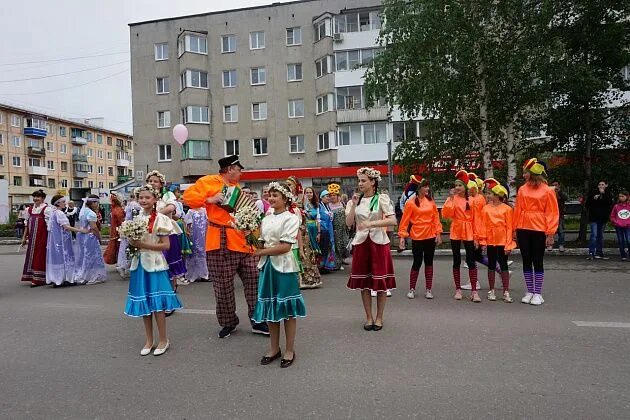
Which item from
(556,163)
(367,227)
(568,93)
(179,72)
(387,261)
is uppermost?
(179,72)

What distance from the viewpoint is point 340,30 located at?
36.0 m

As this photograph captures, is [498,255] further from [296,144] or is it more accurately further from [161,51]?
[161,51]

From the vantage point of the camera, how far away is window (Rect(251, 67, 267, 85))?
38.8 metres

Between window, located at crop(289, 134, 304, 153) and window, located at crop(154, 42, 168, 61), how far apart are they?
13.0 m

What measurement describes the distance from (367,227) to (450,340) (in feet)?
5.13

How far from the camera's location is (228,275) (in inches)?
213

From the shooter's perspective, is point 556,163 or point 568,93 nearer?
point 568,93

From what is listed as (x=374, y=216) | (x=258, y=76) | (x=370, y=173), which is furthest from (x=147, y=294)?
(x=258, y=76)

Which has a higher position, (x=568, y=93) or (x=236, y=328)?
(x=568, y=93)

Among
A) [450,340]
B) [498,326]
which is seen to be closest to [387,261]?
[450,340]

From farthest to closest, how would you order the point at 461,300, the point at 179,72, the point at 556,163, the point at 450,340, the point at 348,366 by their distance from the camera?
the point at 179,72 < the point at 556,163 < the point at 461,300 < the point at 450,340 < the point at 348,366

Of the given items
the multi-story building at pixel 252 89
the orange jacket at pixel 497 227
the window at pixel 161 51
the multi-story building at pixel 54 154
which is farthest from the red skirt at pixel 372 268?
the multi-story building at pixel 54 154

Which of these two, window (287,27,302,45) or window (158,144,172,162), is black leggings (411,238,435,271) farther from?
window (158,144,172,162)

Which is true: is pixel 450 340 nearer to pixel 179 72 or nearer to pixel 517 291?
pixel 517 291
